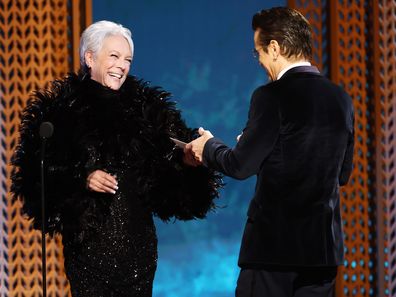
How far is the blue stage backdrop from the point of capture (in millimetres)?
6449

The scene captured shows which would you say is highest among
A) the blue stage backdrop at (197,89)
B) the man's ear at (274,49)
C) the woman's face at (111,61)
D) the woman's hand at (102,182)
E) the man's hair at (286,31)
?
the blue stage backdrop at (197,89)

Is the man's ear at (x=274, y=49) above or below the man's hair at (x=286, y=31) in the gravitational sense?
below

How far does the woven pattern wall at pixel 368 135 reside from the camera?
Result: 498cm

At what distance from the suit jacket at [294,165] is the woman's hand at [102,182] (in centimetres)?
60

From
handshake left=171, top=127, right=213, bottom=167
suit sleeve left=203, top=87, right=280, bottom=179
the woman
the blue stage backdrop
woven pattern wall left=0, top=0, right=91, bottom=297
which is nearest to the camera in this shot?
suit sleeve left=203, top=87, right=280, bottom=179

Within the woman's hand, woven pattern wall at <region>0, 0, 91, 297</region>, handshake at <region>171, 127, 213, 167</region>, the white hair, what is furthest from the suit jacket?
woven pattern wall at <region>0, 0, 91, 297</region>

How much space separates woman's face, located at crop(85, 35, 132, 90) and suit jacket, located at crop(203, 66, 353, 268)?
793 mm

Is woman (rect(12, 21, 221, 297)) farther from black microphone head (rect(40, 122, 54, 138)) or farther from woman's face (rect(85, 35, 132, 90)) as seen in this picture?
black microphone head (rect(40, 122, 54, 138))

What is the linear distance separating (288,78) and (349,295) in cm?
310

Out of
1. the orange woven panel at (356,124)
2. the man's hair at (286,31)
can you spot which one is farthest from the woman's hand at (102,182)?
the orange woven panel at (356,124)

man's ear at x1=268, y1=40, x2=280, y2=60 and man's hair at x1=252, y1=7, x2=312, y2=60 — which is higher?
man's hair at x1=252, y1=7, x2=312, y2=60

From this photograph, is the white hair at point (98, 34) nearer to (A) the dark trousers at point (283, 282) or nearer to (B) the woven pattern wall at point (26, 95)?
(A) the dark trousers at point (283, 282)

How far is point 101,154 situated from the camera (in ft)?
9.05

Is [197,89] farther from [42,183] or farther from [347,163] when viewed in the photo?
[347,163]
